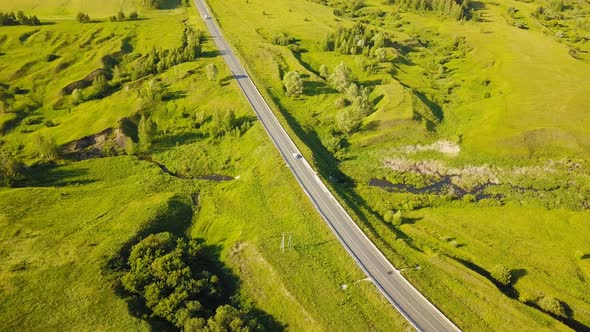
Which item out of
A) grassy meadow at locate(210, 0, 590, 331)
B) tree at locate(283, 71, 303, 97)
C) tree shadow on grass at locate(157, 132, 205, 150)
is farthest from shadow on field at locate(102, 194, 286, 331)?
tree at locate(283, 71, 303, 97)

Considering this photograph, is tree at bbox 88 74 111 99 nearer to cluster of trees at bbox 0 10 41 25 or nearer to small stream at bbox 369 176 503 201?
cluster of trees at bbox 0 10 41 25

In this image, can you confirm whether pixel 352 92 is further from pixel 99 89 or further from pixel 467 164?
pixel 99 89

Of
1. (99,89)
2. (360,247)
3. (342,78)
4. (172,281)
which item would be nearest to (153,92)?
(99,89)

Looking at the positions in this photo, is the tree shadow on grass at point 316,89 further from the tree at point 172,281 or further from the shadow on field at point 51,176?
the tree at point 172,281

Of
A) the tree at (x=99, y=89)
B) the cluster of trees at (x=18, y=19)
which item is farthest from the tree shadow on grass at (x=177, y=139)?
the cluster of trees at (x=18, y=19)

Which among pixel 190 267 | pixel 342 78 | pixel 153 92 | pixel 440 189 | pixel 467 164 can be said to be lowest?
pixel 440 189
